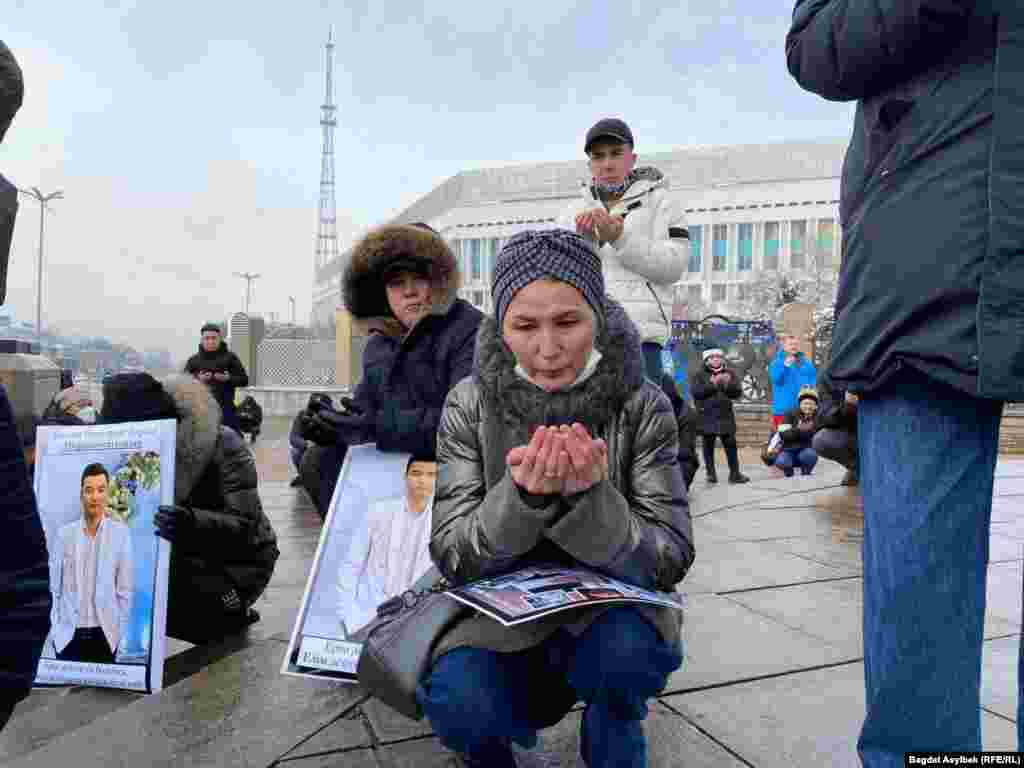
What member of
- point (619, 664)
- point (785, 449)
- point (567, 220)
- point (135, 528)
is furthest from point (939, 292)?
point (785, 449)

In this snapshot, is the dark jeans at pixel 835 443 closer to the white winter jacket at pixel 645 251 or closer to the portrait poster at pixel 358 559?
the white winter jacket at pixel 645 251

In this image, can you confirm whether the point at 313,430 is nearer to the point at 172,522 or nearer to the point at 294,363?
the point at 172,522

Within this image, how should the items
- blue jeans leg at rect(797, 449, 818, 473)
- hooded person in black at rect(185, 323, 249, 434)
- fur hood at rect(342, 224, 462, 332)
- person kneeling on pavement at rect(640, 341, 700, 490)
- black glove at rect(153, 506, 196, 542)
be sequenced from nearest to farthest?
1. black glove at rect(153, 506, 196, 542)
2. fur hood at rect(342, 224, 462, 332)
3. person kneeling on pavement at rect(640, 341, 700, 490)
4. hooded person in black at rect(185, 323, 249, 434)
5. blue jeans leg at rect(797, 449, 818, 473)

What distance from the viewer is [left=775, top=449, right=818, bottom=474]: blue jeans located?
364 inches

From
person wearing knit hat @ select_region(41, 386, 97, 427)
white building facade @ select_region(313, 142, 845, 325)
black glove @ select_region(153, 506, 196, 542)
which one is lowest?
black glove @ select_region(153, 506, 196, 542)

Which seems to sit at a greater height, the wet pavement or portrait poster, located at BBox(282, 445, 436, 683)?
portrait poster, located at BBox(282, 445, 436, 683)

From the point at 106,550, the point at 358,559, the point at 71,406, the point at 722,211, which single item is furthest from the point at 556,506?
the point at 722,211

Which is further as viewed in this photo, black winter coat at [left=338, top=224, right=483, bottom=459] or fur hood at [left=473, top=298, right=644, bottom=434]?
black winter coat at [left=338, top=224, right=483, bottom=459]

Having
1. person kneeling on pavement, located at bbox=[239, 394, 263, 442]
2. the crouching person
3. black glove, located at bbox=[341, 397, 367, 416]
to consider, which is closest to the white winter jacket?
black glove, located at bbox=[341, 397, 367, 416]

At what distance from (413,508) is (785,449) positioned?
7672mm

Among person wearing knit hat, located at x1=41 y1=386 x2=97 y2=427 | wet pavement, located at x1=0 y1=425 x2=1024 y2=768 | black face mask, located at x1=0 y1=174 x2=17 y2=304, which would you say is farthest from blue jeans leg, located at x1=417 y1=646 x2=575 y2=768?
person wearing knit hat, located at x1=41 y1=386 x2=97 y2=427

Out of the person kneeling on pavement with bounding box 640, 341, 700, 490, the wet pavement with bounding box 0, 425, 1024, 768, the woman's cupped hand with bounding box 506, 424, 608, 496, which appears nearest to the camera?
the woman's cupped hand with bounding box 506, 424, 608, 496

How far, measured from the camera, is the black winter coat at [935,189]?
54.7 inches

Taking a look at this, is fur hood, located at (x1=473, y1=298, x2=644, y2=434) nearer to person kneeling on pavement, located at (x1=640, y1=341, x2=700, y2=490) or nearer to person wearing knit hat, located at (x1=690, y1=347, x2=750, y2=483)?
person kneeling on pavement, located at (x1=640, y1=341, x2=700, y2=490)
